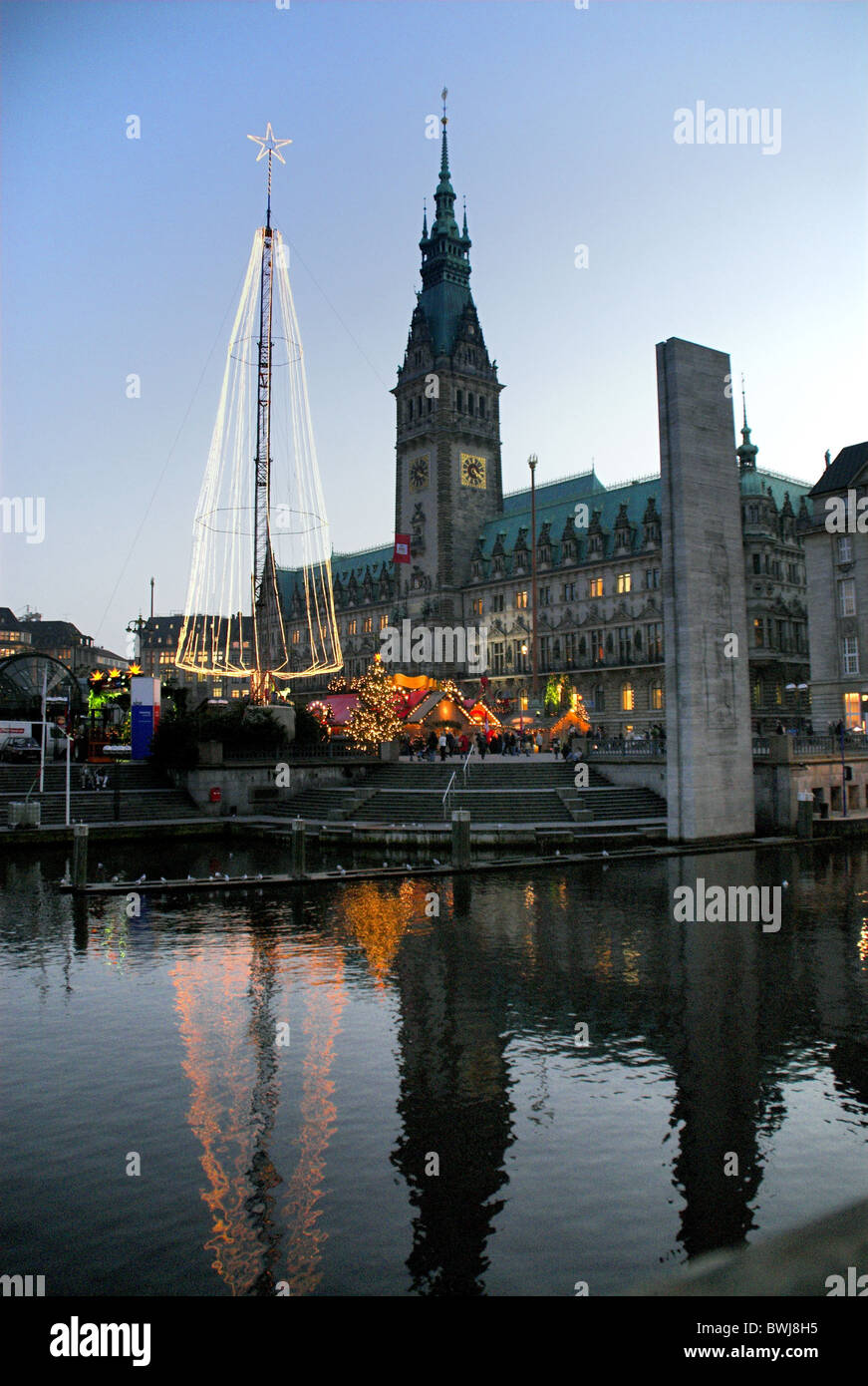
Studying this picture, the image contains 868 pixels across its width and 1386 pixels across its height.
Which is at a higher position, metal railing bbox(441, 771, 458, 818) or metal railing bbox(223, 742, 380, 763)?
metal railing bbox(223, 742, 380, 763)

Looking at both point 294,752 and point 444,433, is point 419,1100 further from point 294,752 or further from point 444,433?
point 444,433

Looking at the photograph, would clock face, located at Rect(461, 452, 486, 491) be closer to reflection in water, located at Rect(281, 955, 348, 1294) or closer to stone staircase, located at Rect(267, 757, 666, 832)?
stone staircase, located at Rect(267, 757, 666, 832)

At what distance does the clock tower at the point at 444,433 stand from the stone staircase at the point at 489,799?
A: 216ft

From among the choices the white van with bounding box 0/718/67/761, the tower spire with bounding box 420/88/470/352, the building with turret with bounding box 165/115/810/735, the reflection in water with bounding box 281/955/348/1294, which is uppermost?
the tower spire with bounding box 420/88/470/352

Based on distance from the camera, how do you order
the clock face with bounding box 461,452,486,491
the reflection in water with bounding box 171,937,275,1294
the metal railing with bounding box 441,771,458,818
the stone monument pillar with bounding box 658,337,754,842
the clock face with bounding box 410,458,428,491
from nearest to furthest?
the reflection in water with bounding box 171,937,275,1294, the stone monument pillar with bounding box 658,337,754,842, the metal railing with bounding box 441,771,458,818, the clock face with bounding box 461,452,486,491, the clock face with bounding box 410,458,428,491

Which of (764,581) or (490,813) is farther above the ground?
(764,581)

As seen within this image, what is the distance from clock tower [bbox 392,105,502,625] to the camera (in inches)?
4710

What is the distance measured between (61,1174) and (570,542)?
100m

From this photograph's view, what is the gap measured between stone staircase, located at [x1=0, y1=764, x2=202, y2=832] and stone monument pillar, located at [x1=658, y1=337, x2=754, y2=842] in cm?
2768

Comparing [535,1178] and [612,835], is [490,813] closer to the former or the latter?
[612,835]

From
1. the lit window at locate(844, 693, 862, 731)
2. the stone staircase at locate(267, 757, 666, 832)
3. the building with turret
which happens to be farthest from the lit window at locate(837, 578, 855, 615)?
the stone staircase at locate(267, 757, 666, 832)
